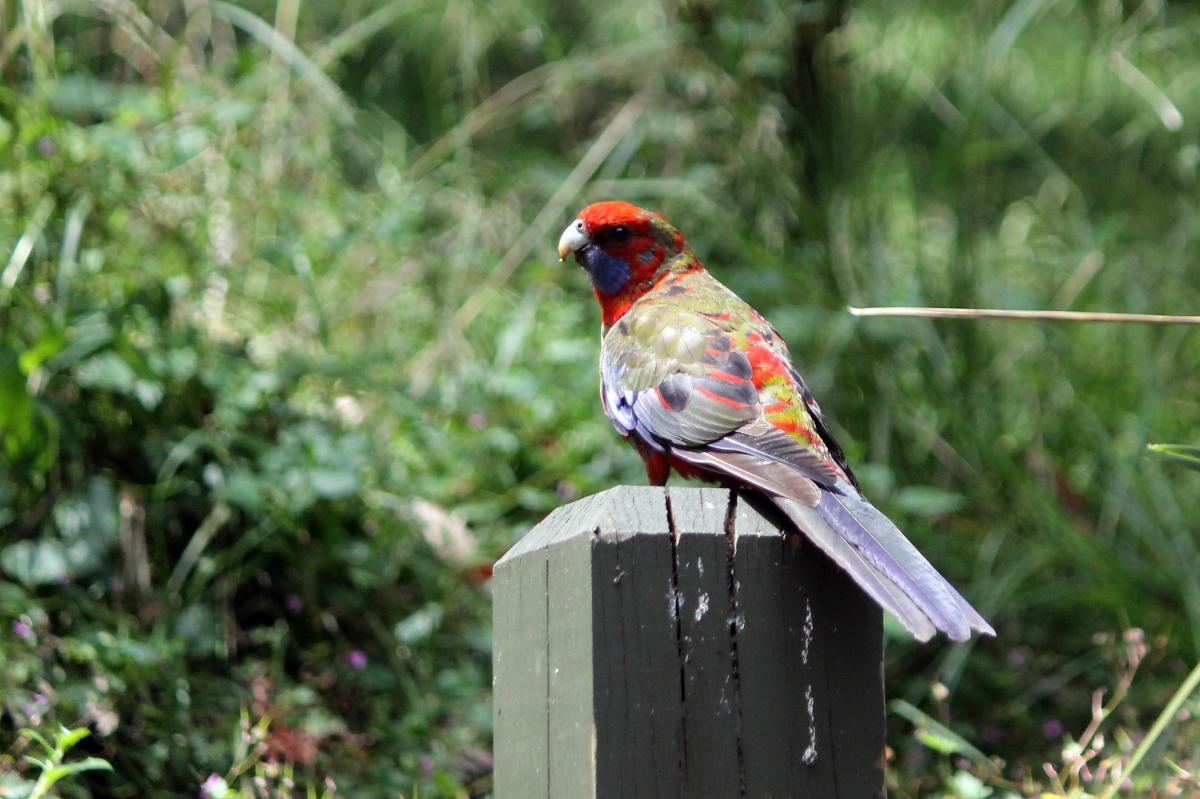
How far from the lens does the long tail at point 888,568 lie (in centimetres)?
152

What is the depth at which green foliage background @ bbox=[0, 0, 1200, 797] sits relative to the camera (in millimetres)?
3178

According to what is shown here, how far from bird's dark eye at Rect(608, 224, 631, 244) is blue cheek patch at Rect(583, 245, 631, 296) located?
2.0 inches

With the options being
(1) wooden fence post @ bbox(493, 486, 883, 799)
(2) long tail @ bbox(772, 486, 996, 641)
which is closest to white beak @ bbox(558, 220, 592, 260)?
(2) long tail @ bbox(772, 486, 996, 641)

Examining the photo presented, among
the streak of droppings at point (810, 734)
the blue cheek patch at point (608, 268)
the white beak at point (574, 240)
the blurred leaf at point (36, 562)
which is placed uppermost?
the white beak at point (574, 240)

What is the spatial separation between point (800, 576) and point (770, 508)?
10.3 inches

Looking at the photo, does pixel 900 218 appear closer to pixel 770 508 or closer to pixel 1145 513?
pixel 1145 513

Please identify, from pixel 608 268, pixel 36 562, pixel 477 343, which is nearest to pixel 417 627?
pixel 36 562

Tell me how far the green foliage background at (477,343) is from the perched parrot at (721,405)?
558 millimetres

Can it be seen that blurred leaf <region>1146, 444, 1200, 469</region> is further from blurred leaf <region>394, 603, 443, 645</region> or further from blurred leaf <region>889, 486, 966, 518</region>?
blurred leaf <region>394, 603, 443, 645</region>

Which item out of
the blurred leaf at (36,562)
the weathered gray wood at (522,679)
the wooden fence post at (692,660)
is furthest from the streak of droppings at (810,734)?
the blurred leaf at (36,562)

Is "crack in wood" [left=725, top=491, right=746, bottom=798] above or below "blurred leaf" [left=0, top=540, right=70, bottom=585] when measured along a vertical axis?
above

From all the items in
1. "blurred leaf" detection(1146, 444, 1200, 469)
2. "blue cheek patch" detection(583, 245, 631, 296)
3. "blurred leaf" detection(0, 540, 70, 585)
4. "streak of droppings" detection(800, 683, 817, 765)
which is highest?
"blurred leaf" detection(1146, 444, 1200, 469)

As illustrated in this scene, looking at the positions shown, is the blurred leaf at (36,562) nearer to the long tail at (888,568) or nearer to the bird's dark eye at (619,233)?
the bird's dark eye at (619,233)

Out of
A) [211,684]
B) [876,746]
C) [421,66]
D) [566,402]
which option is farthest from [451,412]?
[876,746]
